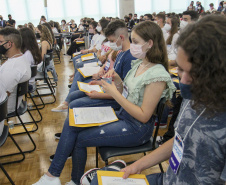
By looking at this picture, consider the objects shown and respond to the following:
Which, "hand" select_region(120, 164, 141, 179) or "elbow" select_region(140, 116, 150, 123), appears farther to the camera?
"elbow" select_region(140, 116, 150, 123)

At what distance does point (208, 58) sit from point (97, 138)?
3.14 feet

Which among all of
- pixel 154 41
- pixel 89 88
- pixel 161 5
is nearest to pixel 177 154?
pixel 154 41

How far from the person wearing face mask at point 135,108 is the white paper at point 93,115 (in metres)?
0.06

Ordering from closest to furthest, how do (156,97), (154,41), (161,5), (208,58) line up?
(208,58) < (156,97) < (154,41) < (161,5)

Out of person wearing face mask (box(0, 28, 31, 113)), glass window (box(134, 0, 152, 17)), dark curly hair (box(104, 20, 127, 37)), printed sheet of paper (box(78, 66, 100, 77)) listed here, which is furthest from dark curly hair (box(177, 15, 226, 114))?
glass window (box(134, 0, 152, 17))

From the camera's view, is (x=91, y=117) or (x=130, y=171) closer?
(x=130, y=171)

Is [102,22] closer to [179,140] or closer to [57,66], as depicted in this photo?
[57,66]

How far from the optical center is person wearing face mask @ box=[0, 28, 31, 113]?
6.89 feet

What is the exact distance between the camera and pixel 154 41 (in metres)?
1.49

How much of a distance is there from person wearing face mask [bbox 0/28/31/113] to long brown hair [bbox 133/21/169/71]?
138cm

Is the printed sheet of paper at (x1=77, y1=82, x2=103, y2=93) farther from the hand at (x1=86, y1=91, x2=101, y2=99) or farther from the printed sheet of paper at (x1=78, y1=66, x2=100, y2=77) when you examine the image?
the printed sheet of paper at (x1=78, y1=66, x2=100, y2=77)

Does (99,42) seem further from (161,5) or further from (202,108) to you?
A: (161,5)

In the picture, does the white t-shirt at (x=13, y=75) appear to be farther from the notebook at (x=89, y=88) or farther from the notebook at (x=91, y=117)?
the notebook at (x=91, y=117)

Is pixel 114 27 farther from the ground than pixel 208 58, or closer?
farther from the ground
